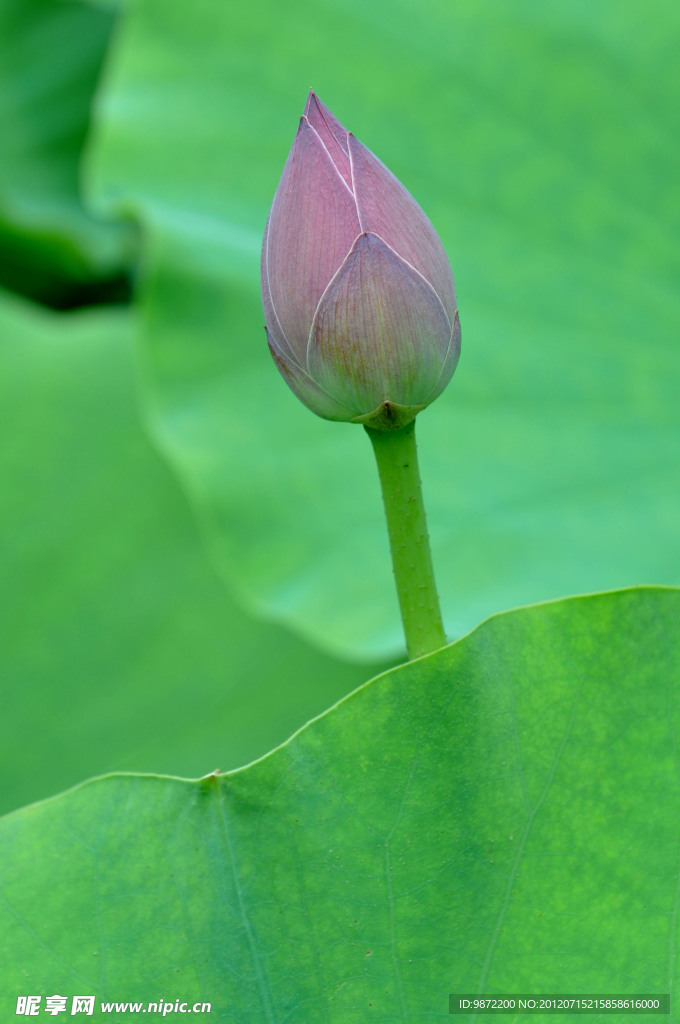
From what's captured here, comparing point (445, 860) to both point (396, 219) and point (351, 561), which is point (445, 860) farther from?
point (351, 561)

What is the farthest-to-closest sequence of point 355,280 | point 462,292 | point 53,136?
point 53,136 → point 462,292 → point 355,280

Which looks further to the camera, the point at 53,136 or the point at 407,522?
the point at 53,136

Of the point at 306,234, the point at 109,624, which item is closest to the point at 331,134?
the point at 306,234

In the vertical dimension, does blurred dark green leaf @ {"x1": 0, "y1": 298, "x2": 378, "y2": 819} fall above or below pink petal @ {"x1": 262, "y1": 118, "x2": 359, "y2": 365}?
above

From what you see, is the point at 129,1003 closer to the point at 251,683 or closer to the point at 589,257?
the point at 251,683

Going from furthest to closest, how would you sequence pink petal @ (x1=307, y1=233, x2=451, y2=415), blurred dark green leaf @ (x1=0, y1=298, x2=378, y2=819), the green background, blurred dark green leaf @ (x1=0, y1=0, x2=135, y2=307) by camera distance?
1. blurred dark green leaf @ (x1=0, y1=0, x2=135, y2=307)
2. blurred dark green leaf @ (x1=0, y1=298, x2=378, y2=819)
3. the green background
4. pink petal @ (x1=307, y1=233, x2=451, y2=415)

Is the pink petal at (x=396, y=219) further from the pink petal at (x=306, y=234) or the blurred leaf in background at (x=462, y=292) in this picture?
the blurred leaf in background at (x=462, y=292)

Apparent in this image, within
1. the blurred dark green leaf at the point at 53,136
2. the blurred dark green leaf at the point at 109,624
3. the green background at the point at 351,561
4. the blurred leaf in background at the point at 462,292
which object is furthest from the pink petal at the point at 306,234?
the blurred dark green leaf at the point at 53,136

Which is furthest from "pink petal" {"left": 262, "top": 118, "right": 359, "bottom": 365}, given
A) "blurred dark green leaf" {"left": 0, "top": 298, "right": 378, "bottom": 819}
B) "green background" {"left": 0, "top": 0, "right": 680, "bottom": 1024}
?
"blurred dark green leaf" {"left": 0, "top": 298, "right": 378, "bottom": 819}

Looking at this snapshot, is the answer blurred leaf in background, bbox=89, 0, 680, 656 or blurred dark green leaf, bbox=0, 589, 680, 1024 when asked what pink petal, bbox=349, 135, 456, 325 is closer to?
blurred dark green leaf, bbox=0, 589, 680, 1024
